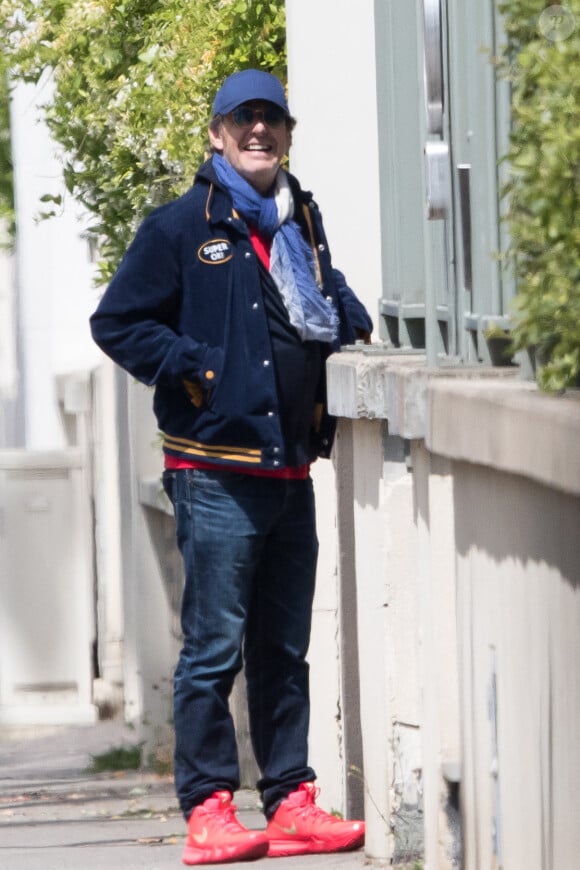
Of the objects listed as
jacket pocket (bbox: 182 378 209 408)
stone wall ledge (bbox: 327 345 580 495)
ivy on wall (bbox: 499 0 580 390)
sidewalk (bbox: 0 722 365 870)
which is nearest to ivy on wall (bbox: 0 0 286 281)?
sidewalk (bbox: 0 722 365 870)

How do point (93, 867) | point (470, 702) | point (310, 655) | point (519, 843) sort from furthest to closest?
point (310, 655), point (93, 867), point (470, 702), point (519, 843)

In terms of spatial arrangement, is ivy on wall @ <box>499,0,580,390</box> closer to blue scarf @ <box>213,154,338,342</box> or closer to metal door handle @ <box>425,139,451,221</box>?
metal door handle @ <box>425,139,451,221</box>

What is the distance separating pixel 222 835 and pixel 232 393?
119cm

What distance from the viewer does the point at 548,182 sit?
331 cm

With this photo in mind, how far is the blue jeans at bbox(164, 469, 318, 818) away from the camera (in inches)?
208

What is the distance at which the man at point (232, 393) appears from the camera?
5227 millimetres

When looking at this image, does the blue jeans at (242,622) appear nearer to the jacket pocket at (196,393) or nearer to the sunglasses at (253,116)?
the jacket pocket at (196,393)

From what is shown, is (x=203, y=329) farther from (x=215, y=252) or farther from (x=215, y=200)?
(x=215, y=200)

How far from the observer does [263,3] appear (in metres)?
7.74

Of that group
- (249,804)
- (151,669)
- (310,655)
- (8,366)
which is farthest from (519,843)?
(8,366)

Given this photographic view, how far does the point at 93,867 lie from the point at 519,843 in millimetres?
2363

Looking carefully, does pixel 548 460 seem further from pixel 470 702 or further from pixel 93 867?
pixel 93 867

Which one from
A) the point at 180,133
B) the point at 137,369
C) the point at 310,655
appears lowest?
the point at 310,655

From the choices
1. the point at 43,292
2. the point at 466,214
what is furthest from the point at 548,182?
the point at 43,292
